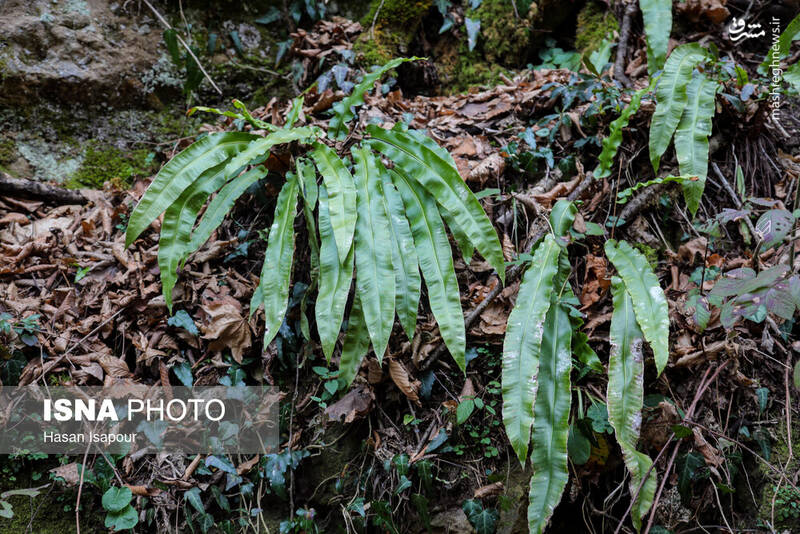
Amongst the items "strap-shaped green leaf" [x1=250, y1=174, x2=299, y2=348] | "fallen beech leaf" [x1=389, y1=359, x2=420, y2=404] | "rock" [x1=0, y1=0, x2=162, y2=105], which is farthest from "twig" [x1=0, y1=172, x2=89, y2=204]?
"fallen beech leaf" [x1=389, y1=359, x2=420, y2=404]

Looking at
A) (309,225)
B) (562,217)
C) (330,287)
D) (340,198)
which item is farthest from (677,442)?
(309,225)

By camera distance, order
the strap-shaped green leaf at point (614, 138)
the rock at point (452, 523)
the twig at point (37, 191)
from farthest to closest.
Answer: the twig at point (37, 191), the strap-shaped green leaf at point (614, 138), the rock at point (452, 523)

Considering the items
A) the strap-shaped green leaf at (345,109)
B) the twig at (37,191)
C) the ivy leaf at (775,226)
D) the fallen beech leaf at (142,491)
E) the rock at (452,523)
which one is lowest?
the rock at (452,523)

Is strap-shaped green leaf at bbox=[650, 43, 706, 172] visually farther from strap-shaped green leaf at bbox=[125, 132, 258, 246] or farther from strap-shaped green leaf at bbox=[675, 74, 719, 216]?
strap-shaped green leaf at bbox=[125, 132, 258, 246]

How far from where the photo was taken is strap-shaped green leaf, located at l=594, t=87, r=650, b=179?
2303 mm

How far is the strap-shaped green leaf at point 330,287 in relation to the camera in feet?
6.03

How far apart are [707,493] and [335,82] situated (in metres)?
2.69

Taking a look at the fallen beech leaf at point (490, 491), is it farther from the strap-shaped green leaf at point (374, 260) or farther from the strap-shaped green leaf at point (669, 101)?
the strap-shaped green leaf at point (669, 101)

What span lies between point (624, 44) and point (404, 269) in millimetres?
1994

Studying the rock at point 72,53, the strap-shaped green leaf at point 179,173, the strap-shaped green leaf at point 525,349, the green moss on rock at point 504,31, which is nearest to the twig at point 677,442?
the strap-shaped green leaf at point 525,349

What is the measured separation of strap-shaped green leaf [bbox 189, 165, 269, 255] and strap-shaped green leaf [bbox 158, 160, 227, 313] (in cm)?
7

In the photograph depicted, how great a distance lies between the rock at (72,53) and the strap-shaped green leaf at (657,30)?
114 inches

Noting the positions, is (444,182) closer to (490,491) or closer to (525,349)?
(525,349)

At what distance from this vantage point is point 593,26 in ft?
11.0
